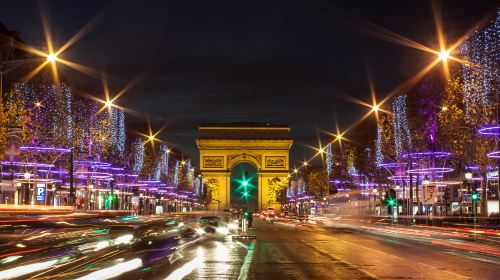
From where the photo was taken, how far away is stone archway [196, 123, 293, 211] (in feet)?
512

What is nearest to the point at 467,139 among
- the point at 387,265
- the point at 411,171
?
the point at 411,171

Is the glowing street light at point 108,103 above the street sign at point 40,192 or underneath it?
above

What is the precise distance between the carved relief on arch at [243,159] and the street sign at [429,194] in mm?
119728

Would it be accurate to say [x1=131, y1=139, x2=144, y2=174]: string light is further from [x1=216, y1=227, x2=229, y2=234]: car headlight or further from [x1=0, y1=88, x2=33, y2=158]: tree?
[x1=216, y1=227, x2=229, y2=234]: car headlight

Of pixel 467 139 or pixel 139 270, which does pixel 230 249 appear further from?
pixel 467 139

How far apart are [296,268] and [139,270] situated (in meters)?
3.98

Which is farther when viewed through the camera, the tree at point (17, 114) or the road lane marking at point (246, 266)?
the tree at point (17, 114)

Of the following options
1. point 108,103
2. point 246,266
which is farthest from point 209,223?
point 108,103

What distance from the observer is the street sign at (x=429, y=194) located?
36.0 meters

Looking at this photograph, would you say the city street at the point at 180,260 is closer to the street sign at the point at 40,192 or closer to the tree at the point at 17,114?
the tree at the point at 17,114

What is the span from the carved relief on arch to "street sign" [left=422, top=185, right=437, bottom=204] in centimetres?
11973

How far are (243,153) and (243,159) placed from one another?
174 centimetres

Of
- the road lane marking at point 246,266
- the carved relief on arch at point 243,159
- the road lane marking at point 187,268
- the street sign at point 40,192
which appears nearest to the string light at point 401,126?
the street sign at point 40,192

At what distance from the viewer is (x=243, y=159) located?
157250 mm
